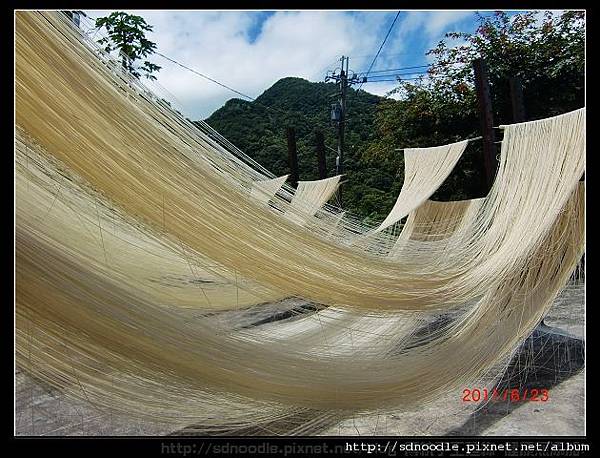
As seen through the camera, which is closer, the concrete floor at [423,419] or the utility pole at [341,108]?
the concrete floor at [423,419]

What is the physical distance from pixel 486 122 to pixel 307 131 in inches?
284

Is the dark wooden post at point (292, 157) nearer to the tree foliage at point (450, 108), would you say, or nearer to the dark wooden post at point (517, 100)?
the tree foliage at point (450, 108)

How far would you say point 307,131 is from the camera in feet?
33.5

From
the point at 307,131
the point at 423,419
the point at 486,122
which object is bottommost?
the point at 423,419

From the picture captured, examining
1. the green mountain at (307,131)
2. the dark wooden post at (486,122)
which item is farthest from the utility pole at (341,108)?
the dark wooden post at (486,122)

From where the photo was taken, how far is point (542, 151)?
2.02 metres

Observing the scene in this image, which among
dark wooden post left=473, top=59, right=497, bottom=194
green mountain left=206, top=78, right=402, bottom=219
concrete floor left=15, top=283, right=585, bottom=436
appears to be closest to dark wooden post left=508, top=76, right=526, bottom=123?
dark wooden post left=473, top=59, right=497, bottom=194
